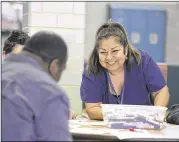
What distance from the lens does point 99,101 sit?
6.73ft

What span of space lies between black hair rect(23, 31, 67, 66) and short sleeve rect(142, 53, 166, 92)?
105 cm

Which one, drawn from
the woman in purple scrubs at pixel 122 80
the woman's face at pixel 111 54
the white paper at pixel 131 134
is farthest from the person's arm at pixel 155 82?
the white paper at pixel 131 134

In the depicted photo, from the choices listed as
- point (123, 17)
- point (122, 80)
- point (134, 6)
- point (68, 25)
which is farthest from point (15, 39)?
point (134, 6)

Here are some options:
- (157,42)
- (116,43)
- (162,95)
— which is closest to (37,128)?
(116,43)

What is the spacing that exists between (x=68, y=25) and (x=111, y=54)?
1.31 meters

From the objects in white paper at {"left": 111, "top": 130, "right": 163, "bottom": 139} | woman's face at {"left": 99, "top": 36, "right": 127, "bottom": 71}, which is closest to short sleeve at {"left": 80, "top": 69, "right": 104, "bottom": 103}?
woman's face at {"left": 99, "top": 36, "right": 127, "bottom": 71}

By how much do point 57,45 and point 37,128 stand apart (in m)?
0.26

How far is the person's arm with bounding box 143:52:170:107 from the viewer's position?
81.1 inches

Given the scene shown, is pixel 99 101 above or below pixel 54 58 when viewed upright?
below

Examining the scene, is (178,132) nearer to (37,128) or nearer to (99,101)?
(99,101)

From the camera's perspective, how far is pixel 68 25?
3.20 metres

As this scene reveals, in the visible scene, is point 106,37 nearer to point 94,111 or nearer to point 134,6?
point 94,111

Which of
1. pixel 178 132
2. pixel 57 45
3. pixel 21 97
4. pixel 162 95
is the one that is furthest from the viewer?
pixel 162 95

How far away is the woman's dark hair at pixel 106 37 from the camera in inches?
77.1
